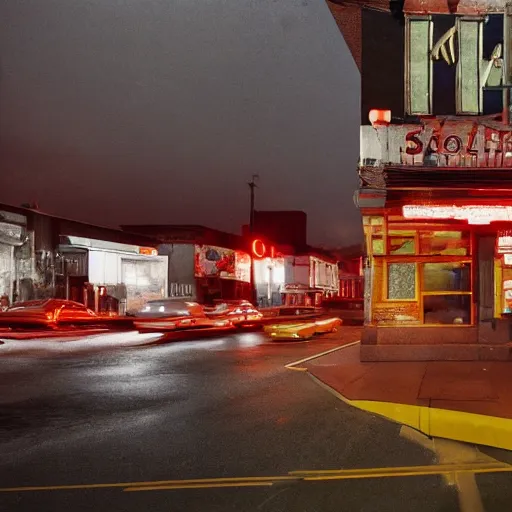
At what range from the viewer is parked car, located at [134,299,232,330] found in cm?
2483

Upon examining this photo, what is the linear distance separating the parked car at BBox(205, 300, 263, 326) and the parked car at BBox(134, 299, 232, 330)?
2.03 meters

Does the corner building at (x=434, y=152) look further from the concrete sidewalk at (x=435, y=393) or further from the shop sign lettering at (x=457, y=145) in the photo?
the concrete sidewalk at (x=435, y=393)

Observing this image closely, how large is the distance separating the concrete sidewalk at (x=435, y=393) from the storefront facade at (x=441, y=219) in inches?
31.3

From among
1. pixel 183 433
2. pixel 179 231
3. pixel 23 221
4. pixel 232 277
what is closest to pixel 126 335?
pixel 23 221

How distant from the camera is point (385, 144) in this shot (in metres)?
15.3

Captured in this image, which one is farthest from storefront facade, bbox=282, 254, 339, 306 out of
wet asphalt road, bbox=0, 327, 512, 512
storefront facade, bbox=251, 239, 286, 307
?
wet asphalt road, bbox=0, 327, 512, 512

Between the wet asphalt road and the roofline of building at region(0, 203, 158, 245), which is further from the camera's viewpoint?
the roofline of building at region(0, 203, 158, 245)

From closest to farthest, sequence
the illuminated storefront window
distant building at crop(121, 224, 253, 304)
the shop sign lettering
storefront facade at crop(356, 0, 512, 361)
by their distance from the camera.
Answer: storefront facade at crop(356, 0, 512, 361) < the shop sign lettering < the illuminated storefront window < distant building at crop(121, 224, 253, 304)

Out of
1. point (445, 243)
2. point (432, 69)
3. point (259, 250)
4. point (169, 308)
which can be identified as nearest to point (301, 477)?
point (445, 243)

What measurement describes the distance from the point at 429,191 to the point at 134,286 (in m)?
29.9

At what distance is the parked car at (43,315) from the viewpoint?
24.1 meters

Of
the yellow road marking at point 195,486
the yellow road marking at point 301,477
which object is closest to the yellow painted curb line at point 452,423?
the yellow road marking at point 301,477

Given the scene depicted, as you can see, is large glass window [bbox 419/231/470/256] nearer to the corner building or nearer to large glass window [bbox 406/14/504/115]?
the corner building

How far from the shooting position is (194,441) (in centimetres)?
828
